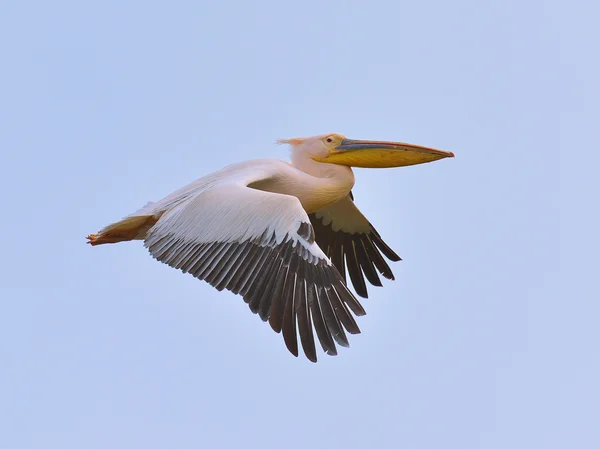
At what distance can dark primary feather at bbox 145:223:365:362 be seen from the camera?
1222cm

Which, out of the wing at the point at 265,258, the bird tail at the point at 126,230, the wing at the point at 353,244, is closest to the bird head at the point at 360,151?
the wing at the point at 353,244

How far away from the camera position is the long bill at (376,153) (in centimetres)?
1501

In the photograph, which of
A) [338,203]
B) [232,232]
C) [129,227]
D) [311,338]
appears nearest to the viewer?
[311,338]

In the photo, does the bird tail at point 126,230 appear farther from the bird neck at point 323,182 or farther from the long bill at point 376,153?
the long bill at point 376,153

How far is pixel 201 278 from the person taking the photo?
42.3 ft

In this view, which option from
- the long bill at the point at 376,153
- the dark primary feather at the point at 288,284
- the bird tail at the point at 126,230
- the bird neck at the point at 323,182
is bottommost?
the dark primary feather at the point at 288,284

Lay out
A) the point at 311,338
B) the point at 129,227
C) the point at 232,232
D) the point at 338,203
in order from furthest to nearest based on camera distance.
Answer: the point at 338,203 < the point at 129,227 < the point at 232,232 < the point at 311,338

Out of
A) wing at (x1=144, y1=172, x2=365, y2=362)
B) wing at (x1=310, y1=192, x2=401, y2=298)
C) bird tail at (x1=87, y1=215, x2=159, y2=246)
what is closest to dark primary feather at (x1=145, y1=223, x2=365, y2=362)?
wing at (x1=144, y1=172, x2=365, y2=362)

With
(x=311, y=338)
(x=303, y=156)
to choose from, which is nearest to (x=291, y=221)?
(x=311, y=338)

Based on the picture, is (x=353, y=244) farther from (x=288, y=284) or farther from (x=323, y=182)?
(x=288, y=284)

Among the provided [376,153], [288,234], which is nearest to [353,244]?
[376,153]

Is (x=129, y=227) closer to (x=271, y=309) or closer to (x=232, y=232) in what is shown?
(x=232, y=232)

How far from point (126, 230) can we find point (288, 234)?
253 centimetres

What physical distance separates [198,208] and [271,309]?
5.86 feet
